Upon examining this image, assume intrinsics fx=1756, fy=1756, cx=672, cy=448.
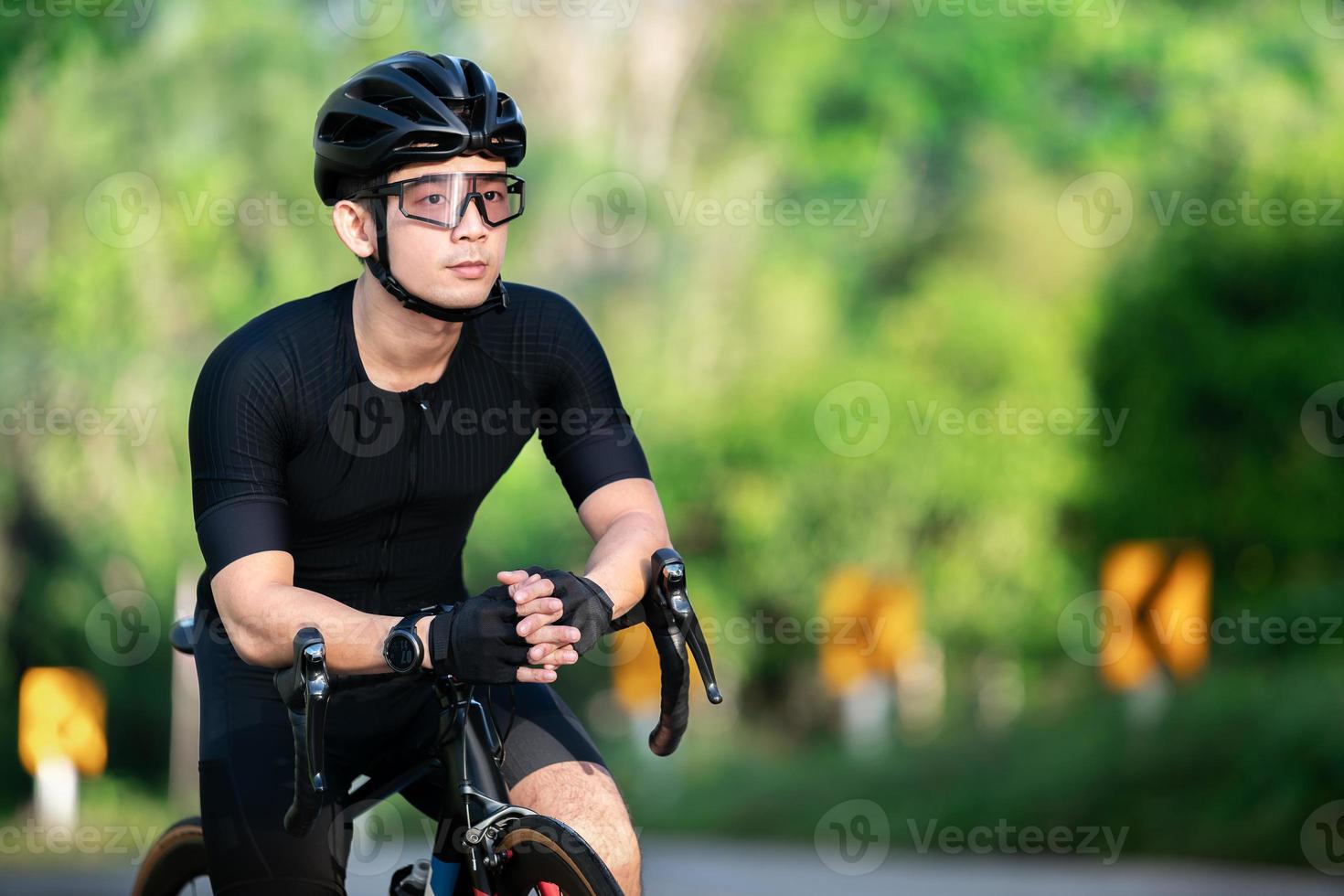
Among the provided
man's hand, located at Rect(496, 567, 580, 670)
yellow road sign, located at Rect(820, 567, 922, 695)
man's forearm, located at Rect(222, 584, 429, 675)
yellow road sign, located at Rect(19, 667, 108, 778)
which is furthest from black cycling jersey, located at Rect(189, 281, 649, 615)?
yellow road sign, located at Rect(820, 567, 922, 695)

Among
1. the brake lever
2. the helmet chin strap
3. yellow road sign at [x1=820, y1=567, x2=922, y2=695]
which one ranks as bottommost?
yellow road sign at [x1=820, y1=567, x2=922, y2=695]

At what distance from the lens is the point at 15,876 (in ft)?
40.9

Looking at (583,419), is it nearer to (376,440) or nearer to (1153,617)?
(376,440)

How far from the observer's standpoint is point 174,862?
4.35m

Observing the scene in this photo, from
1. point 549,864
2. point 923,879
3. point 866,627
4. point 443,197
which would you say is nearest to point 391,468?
point 443,197

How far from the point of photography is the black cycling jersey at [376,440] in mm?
3461

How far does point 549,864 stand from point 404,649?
0.51 meters

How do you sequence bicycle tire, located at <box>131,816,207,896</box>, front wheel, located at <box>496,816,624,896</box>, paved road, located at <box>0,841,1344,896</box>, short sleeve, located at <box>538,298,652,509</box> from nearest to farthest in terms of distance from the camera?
front wheel, located at <box>496,816,624,896</box> → short sleeve, located at <box>538,298,652,509</box> → bicycle tire, located at <box>131,816,207,896</box> → paved road, located at <box>0,841,1344,896</box>

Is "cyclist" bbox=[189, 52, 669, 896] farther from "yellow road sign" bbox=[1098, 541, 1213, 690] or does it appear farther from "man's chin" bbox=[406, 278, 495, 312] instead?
"yellow road sign" bbox=[1098, 541, 1213, 690]

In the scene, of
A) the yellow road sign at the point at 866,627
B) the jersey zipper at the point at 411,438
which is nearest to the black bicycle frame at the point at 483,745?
the jersey zipper at the point at 411,438

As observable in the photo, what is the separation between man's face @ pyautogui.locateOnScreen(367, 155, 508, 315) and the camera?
3586 millimetres

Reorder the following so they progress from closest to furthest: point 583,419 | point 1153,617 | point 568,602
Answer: point 568,602 → point 583,419 → point 1153,617

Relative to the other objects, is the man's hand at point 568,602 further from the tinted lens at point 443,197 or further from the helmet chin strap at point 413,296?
the tinted lens at point 443,197

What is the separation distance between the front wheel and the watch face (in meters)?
0.44
